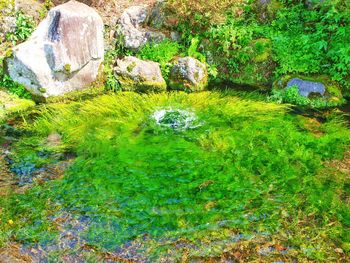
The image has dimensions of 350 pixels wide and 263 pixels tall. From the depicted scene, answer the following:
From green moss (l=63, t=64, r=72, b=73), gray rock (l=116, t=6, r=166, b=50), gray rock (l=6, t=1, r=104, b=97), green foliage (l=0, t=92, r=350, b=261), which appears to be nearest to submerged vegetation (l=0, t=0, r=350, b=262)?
green foliage (l=0, t=92, r=350, b=261)

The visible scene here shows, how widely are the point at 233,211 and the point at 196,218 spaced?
58cm

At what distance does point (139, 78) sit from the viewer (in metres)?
9.38

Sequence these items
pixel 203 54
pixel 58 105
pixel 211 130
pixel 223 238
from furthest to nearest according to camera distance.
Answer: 1. pixel 203 54
2. pixel 58 105
3. pixel 211 130
4. pixel 223 238

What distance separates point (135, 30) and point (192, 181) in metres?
6.51

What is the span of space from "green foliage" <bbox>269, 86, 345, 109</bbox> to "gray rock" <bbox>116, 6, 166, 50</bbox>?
13.4 feet

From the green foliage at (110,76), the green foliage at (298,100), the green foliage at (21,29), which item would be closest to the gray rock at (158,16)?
the green foliage at (110,76)

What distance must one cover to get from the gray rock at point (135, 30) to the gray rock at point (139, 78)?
1.23 meters

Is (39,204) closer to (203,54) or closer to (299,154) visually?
(299,154)

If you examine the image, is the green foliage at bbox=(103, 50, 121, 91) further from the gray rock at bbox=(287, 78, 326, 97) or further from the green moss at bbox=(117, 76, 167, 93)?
the gray rock at bbox=(287, 78, 326, 97)

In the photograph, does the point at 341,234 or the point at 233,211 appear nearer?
the point at 341,234

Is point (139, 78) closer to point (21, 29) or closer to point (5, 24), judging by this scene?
point (21, 29)

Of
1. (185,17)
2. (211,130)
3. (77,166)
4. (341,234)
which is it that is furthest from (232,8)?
(341,234)

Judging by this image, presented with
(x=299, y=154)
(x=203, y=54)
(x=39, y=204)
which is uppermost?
(x=203, y=54)

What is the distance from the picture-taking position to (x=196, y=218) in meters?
4.95
